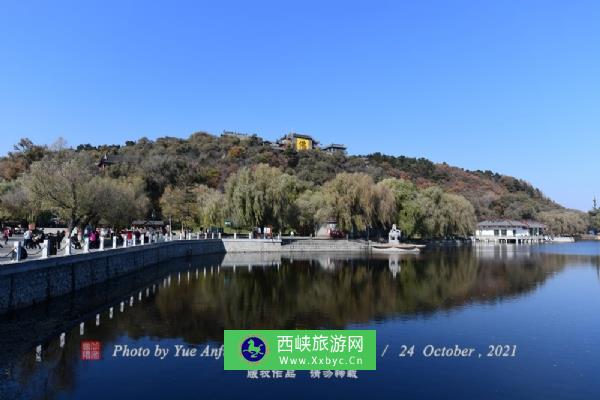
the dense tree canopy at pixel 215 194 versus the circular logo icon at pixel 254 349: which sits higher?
the dense tree canopy at pixel 215 194

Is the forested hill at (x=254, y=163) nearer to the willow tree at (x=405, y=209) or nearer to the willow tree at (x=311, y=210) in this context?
the willow tree at (x=311, y=210)

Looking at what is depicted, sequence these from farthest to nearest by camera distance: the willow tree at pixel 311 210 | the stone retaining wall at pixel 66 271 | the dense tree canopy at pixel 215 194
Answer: the willow tree at pixel 311 210
the dense tree canopy at pixel 215 194
the stone retaining wall at pixel 66 271

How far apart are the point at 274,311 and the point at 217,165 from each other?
83.2 meters

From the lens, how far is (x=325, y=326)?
16859mm

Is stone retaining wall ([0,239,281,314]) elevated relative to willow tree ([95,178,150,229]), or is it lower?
lower

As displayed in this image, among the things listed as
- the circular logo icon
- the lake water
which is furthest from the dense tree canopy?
the circular logo icon

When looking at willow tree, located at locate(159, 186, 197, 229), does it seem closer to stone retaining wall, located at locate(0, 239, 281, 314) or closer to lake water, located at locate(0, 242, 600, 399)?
stone retaining wall, located at locate(0, 239, 281, 314)

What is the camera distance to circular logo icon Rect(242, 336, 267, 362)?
36.1 ft

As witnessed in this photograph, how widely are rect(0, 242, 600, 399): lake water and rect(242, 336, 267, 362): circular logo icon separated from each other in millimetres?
577

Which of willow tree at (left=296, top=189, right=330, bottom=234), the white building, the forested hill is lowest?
the white building

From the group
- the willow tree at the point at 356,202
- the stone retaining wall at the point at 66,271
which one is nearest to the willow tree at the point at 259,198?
the willow tree at the point at 356,202

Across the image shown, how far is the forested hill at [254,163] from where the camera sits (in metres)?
73.9

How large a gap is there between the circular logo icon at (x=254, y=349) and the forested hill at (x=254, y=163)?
6105 centimetres

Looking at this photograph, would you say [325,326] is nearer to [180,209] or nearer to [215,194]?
[215,194]
